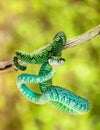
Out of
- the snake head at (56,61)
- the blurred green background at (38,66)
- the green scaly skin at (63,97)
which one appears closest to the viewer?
the snake head at (56,61)

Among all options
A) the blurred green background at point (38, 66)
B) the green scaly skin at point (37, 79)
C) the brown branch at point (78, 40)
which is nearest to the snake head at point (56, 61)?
the green scaly skin at point (37, 79)

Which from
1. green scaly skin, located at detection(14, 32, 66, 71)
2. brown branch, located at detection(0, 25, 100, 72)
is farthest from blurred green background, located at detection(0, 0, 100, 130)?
green scaly skin, located at detection(14, 32, 66, 71)

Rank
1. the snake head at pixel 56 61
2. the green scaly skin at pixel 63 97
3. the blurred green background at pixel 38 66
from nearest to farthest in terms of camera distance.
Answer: the snake head at pixel 56 61
the green scaly skin at pixel 63 97
the blurred green background at pixel 38 66

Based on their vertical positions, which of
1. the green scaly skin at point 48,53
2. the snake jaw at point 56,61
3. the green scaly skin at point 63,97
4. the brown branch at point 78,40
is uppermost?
the brown branch at point 78,40

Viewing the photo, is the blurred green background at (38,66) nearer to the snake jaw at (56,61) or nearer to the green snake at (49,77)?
the green snake at (49,77)

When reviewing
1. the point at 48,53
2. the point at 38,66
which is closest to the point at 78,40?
the point at 48,53

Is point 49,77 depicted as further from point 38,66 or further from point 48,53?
point 38,66
